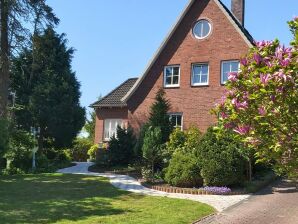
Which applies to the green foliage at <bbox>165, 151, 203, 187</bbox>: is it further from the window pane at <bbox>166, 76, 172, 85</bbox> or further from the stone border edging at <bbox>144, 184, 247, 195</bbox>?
the window pane at <bbox>166, 76, 172, 85</bbox>

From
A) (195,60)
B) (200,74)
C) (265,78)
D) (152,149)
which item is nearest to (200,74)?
(200,74)

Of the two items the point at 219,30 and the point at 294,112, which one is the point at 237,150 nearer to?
the point at 219,30

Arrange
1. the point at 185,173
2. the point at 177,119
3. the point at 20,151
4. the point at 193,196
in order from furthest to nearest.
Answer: the point at 177,119 → the point at 20,151 → the point at 185,173 → the point at 193,196

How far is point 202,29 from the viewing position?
85.0 ft

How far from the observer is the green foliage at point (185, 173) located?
17297 mm

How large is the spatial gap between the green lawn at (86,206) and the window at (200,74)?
9.70 meters

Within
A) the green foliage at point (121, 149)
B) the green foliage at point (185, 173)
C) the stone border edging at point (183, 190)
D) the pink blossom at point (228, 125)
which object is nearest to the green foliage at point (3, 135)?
the green foliage at point (121, 149)

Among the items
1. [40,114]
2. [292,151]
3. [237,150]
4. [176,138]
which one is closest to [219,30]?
[176,138]

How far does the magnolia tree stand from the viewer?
18.9 ft

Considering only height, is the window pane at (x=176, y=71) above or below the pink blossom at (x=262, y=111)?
above

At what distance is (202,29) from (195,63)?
77.1 inches

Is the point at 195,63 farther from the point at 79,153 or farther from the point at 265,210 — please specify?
the point at 79,153

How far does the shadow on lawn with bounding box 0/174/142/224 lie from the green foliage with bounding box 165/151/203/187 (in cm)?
233

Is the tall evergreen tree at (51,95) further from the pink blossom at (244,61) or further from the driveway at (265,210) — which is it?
the pink blossom at (244,61)
